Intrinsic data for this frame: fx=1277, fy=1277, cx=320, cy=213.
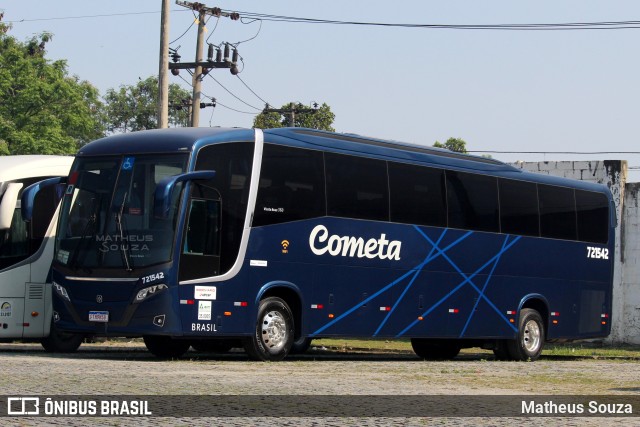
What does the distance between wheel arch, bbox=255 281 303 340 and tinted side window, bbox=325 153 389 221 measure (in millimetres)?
1452

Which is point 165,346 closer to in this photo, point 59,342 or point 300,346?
point 59,342

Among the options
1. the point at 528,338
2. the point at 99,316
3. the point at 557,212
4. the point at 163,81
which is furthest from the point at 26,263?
the point at 557,212

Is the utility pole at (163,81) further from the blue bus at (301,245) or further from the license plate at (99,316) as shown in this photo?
the license plate at (99,316)

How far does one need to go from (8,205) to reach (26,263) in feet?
3.81

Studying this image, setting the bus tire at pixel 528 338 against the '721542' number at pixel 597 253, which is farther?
the '721542' number at pixel 597 253

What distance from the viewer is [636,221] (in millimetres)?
35438

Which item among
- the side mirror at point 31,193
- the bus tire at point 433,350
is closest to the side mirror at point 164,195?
the side mirror at point 31,193

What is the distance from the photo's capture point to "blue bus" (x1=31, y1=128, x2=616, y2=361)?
62.0ft

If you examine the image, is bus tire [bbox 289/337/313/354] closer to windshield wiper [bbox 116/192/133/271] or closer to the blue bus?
the blue bus

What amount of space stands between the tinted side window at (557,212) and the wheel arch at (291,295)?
7.10 metres

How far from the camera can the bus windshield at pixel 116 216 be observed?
61.6ft

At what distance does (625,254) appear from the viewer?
35625 millimetres

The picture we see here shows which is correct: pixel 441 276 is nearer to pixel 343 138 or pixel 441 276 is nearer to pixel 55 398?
pixel 343 138

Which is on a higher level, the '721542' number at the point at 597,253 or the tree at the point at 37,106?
the tree at the point at 37,106
